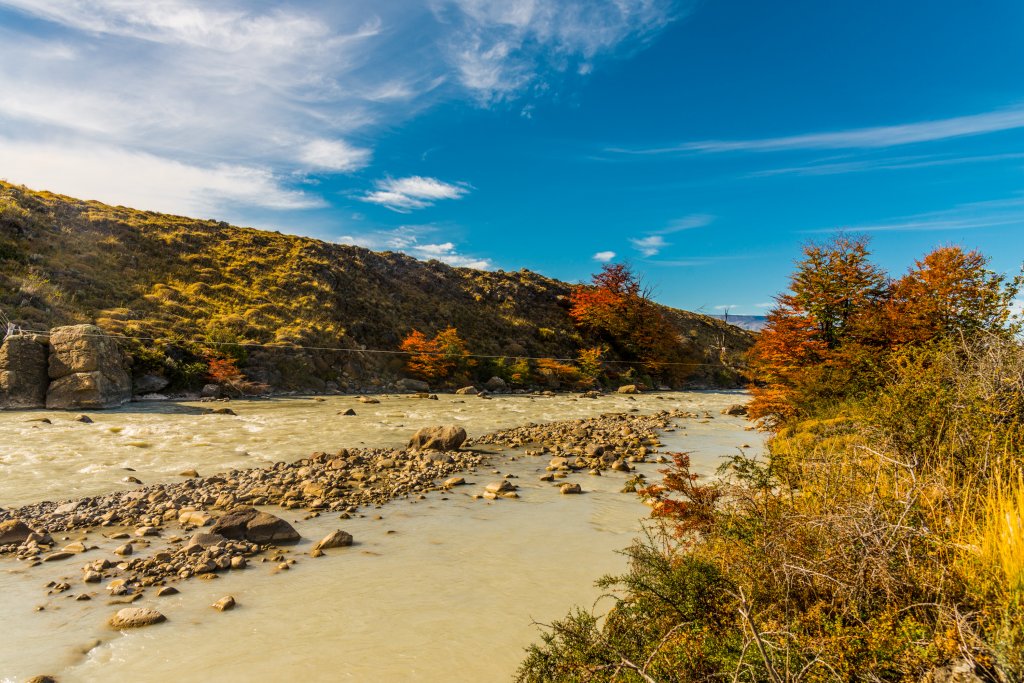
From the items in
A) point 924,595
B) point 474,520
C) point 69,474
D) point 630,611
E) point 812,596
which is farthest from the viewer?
point 69,474

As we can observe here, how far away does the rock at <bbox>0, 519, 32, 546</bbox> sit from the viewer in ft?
24.5

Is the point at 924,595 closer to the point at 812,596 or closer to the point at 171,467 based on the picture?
the point at 812,596

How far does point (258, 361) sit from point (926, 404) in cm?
3154

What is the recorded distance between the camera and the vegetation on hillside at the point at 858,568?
10.6 feet

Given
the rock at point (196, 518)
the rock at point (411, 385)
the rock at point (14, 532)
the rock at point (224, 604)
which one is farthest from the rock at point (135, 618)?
the rock at point (411, 385)

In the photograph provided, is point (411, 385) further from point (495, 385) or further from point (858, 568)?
point (858, 568)

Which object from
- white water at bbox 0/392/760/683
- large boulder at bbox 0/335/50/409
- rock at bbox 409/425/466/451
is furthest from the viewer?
large boulder at bbox 0/335/50/409

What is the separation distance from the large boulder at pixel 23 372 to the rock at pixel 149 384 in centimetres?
395

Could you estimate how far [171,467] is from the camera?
1241 cm

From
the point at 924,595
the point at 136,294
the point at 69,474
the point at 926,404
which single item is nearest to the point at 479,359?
the point at 136,294

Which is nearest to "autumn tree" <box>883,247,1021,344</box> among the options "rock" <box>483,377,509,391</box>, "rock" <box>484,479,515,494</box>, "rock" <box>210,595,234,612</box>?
"rock" <box>484,479,515,494</box>

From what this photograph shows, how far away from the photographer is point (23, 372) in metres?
20.2

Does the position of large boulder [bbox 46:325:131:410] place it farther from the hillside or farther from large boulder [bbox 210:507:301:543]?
large boulder [bbox 210:507:301:543]

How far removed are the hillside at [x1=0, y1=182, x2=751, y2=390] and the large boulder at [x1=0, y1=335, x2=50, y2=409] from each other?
187 inches
